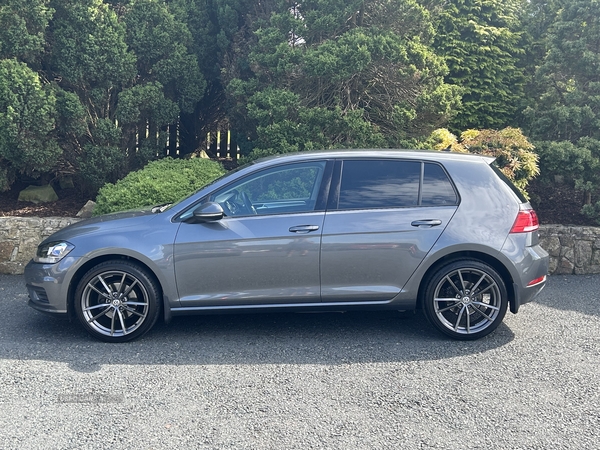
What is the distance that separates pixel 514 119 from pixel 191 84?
18.4ft

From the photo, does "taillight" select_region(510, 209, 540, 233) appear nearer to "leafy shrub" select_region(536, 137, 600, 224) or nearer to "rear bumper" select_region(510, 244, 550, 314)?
"rear bumper" select_region(510, 244, 550, 314)

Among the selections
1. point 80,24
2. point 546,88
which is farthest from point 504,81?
point 80,24

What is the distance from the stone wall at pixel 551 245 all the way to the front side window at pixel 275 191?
350cm

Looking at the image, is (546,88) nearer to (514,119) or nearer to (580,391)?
(514,119)

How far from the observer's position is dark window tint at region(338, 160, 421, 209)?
5305 mm

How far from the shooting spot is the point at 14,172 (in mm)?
9250

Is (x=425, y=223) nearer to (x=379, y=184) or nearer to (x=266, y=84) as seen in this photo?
(x=379, y=184)

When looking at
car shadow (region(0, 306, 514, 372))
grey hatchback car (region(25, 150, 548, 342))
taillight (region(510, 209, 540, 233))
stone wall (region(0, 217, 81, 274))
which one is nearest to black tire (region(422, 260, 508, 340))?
grey hatchback car (region(25, 150, 548, 342))

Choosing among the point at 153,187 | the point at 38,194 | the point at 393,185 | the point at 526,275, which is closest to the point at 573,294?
the point at 526,275

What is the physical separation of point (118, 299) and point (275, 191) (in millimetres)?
1640

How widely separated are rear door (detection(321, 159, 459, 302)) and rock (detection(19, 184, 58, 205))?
613cm

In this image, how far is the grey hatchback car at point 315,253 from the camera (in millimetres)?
5152

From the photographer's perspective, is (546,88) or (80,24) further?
(546,88)

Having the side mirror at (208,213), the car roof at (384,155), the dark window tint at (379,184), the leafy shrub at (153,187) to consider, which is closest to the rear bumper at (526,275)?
the car roof at (384,155)
